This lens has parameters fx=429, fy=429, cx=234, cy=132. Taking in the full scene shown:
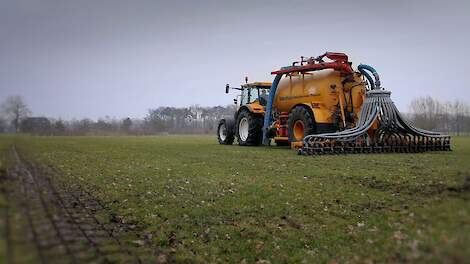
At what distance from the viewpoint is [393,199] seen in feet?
23.4

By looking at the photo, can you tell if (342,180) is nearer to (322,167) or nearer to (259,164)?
(322,167)

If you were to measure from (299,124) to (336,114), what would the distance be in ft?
6.06

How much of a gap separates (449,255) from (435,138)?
16786 millimetres

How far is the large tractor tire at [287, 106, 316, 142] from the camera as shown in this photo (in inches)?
695

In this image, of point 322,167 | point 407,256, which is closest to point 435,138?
point 322,167

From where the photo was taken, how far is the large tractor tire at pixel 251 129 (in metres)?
22.8

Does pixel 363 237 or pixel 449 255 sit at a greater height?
pixel 449 255

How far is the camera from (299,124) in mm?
18906

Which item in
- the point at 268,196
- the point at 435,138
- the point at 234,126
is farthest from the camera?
the point at 234,126

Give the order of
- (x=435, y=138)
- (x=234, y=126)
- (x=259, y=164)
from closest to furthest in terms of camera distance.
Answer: (x=259, y=164) < (x=435, y=138) < (x=234, y=126)

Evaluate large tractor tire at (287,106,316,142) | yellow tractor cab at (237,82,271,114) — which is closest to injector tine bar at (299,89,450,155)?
large tractor tire at (287,106,316,142)

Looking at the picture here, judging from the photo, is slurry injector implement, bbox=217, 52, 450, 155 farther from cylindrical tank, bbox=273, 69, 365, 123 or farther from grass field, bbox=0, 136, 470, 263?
grass field, bbox=0, 136, 470, 263

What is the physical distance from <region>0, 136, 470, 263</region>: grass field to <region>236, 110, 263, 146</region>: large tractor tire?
1156 centimetres

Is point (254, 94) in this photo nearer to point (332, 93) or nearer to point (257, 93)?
point (257, 93)
